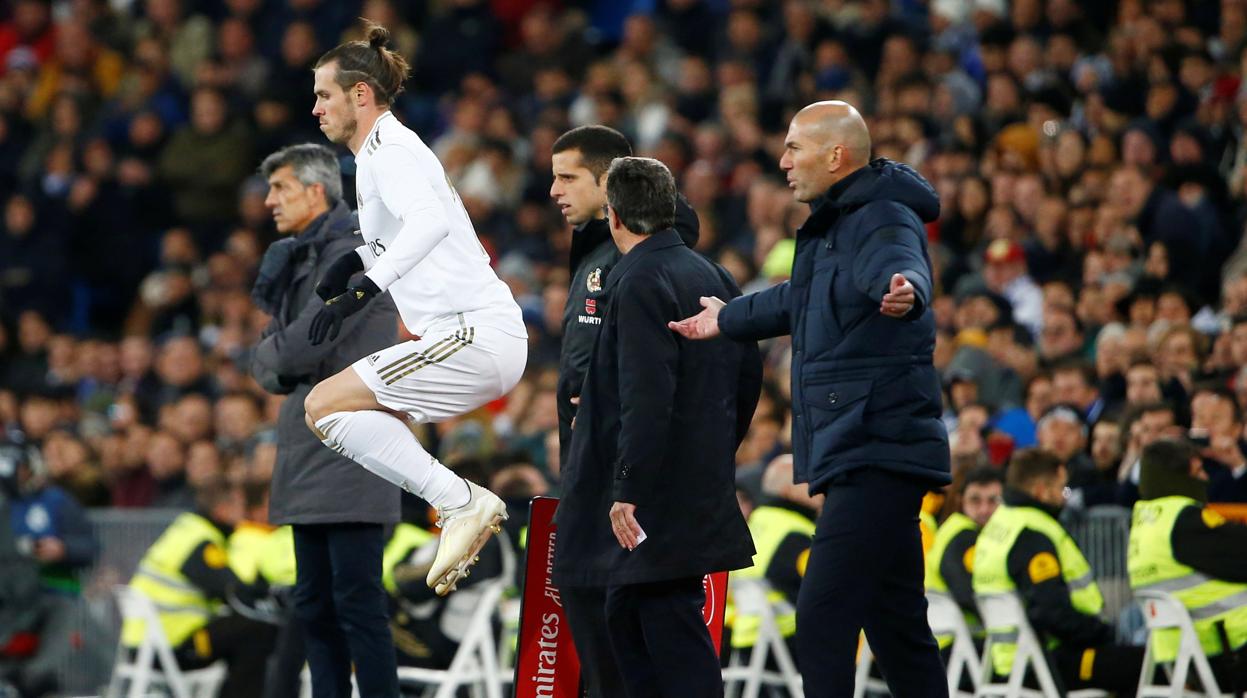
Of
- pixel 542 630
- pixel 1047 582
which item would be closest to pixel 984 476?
pixel 1047 582

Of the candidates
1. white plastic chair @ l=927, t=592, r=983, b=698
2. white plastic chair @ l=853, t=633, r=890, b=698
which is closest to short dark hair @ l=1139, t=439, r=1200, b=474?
white plastic chair @ l=927, t=592, r=983, b=698

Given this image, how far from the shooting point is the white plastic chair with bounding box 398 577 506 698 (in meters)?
9.09

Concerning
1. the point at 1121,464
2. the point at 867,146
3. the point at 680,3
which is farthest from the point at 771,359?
the point at 867,146

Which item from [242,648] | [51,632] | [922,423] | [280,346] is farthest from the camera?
[51,632]

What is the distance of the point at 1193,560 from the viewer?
25.4 ft

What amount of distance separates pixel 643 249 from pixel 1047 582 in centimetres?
A: 297

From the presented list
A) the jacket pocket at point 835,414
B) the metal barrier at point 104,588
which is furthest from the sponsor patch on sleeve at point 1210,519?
the metal barrier at point 104,588

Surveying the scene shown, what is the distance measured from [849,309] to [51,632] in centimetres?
724

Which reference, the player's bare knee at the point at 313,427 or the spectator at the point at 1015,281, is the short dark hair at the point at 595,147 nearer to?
the player's bare knee at the point at 313,427

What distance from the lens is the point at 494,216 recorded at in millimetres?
15633

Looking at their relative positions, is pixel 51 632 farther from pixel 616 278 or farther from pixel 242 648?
pixel 616 278

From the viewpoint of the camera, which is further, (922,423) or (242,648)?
(242,648)

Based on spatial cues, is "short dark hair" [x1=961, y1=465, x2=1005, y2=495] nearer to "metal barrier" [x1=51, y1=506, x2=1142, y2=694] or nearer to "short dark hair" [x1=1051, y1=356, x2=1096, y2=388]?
"short dark hair" [x1=1051, y1=356, x2=1096, y2=388]

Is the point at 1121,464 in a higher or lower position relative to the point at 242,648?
higher
